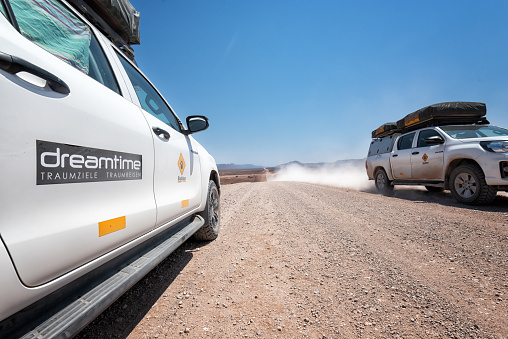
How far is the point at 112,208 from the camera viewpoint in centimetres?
124

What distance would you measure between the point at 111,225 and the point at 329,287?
71.0 inches

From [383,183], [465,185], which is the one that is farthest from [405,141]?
[465,185]

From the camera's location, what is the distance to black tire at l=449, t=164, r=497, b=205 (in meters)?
4.64

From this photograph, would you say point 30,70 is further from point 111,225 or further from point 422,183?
point 422,183

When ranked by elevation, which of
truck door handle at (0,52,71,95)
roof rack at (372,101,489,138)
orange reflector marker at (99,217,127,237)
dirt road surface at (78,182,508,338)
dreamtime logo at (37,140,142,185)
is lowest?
dirt road surface at (78,182,508,338)

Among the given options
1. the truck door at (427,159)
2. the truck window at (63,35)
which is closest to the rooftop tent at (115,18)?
the truck window at (63,35)

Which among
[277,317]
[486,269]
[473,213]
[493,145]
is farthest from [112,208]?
[493,145]

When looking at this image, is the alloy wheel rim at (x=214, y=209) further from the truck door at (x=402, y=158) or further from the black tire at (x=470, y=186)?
the truck door at (x=402, y=158)

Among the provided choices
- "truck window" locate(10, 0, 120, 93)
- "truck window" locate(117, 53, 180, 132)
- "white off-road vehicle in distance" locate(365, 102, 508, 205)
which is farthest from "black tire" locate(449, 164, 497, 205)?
"truck window" locate(10, 0, 120, 93)

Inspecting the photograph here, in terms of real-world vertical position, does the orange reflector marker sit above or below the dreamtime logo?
below

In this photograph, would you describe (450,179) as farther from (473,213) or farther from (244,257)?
(244,257)

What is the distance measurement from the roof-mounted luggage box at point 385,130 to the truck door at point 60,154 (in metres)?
9.12

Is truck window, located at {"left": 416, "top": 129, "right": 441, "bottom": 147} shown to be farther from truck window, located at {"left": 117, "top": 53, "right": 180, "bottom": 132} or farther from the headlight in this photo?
truck window, located at {"left": 117, "top": 53, "right": 180, "bottom": 132}

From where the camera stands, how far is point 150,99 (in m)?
2.46
